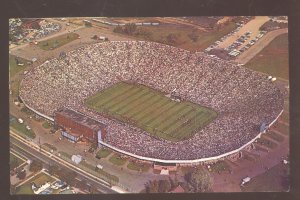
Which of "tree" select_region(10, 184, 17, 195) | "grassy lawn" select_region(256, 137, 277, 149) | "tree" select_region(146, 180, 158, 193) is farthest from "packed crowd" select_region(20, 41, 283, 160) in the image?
"tree" select_region(10, 184, 17, 195)

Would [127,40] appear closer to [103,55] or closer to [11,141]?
[103,55]

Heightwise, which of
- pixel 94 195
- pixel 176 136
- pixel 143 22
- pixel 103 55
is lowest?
pixel 94 195

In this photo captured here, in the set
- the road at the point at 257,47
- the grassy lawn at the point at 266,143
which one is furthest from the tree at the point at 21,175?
the road at the point at 257,47

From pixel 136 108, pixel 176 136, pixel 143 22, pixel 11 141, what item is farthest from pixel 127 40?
pixel 11 141

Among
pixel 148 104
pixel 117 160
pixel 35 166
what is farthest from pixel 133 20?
pixel 35 166

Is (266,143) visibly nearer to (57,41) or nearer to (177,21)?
(177,21)

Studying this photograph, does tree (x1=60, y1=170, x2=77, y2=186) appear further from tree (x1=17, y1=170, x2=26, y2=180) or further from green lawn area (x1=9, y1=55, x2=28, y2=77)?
green lawn area (x1=9, y1=55, x2=28, y2=77)
